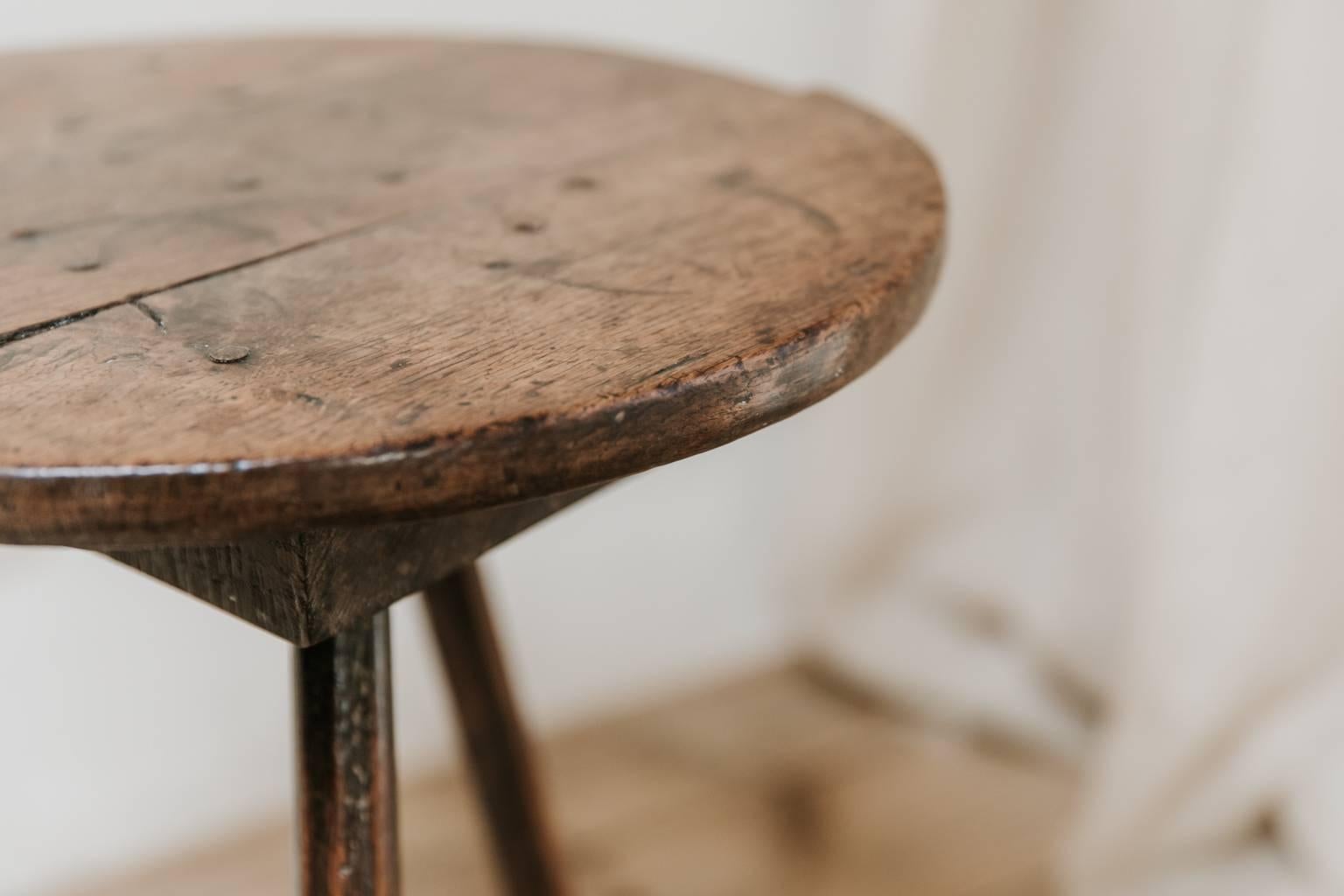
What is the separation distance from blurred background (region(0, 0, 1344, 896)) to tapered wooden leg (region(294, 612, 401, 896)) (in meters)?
0.56

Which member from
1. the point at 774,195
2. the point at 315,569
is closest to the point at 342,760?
the point at 315,569

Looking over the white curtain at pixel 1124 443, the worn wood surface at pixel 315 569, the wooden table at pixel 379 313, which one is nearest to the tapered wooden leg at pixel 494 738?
the wooden table at pixel 379 313

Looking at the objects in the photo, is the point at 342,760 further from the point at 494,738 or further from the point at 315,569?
the point at 494,738

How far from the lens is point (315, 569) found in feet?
1.41

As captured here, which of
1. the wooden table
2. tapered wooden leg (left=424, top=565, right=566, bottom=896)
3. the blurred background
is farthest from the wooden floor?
the wooden table

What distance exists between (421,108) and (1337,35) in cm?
57

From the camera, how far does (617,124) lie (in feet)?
2.25

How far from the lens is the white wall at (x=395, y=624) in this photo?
3.51 feet

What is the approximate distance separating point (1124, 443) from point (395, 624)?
648mm

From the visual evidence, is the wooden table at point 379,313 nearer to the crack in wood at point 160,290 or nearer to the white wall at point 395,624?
the crack in wood at point 160,290

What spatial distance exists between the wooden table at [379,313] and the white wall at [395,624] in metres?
0.42

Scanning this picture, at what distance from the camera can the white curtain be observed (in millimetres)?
930

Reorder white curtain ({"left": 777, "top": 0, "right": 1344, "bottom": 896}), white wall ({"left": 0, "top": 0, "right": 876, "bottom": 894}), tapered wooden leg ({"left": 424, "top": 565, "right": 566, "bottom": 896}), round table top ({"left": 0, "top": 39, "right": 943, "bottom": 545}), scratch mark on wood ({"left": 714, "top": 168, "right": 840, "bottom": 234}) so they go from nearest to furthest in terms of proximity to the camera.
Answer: round table top ({"left": 0, "top": 39, "right": 943, "bottom": 545})
scratch mark on wood ({"left": 714, "top": 168, "right": 840, "bottom": 234})
tapered wooden leg ({"left": 424, "top": 565, "right": 566, "bottom": 896})
white curtain ({"left": 777, "top": 0, "right": 1344, "bottom": 896})
white wall ({"left": 0, "top": 0, "right": 876, "bottom": 894})

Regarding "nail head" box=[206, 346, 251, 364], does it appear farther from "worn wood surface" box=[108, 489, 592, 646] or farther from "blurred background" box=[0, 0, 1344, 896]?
"blurred background" box=[0, 0, 1344, 896]
